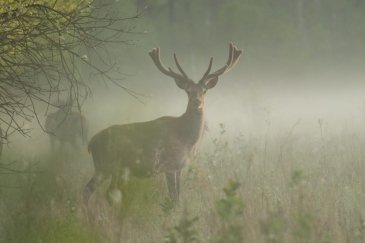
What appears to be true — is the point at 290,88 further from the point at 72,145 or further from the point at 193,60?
the point at 72,145

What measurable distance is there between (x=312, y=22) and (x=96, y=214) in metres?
45.3

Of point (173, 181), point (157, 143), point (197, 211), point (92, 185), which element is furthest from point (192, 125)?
point (197, 211)

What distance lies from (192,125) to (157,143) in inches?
27.2

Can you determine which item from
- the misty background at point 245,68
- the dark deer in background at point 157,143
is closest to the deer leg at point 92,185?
the dark deer in background at point 157,143

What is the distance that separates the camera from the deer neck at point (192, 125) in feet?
31.4

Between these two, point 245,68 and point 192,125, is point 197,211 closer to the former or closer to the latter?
point 192,125

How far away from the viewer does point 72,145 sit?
47.6 ft

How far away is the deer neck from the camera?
9586 mm

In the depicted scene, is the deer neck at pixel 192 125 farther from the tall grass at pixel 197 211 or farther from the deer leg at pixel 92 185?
the deer leg at pixel 92 185

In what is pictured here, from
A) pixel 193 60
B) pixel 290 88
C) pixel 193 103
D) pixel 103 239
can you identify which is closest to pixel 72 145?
pixel 193 103

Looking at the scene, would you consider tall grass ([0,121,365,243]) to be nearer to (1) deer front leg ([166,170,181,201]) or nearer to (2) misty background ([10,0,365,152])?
(1) deer front leg ([166,170,181,201])

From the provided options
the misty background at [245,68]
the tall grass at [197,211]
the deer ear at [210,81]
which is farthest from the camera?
the misty background at [245,68]

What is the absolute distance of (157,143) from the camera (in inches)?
363

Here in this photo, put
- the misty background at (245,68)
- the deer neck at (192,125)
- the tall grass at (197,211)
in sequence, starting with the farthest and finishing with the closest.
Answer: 1. the misty background at (245,68)
2. the deer neck at (192,125)
3. the tall grass at (197,211)
